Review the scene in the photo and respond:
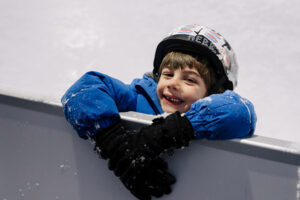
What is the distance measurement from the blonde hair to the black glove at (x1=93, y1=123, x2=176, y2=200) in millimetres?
430

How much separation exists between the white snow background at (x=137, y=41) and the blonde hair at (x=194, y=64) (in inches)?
38.3

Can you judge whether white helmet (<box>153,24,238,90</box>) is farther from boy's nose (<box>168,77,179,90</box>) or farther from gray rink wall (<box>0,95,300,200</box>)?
gray rink wall (<box>0,95,300,200</box>)

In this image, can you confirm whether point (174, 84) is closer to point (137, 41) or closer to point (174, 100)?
point (174, 100)

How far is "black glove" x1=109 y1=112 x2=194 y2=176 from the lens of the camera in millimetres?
665

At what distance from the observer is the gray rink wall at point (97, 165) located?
0.61 meters

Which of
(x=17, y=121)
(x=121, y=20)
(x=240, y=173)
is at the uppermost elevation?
(x=240, y=173)

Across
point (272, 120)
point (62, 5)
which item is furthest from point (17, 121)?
point (62, 5)

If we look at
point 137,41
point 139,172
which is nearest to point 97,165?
point 139,172

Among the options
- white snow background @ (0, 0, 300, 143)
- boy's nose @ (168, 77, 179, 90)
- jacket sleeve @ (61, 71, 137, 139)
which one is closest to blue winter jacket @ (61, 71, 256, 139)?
jacket sleeve @ (61, 71, 137, 139)

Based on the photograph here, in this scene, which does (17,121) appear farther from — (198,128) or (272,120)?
(272,120)

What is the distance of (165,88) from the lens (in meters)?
1.05

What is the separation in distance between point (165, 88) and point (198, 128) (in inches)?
15.8

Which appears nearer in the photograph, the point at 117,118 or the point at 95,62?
the point at 117,118

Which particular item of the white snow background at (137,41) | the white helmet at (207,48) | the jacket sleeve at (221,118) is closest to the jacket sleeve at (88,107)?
the jacket sleeve at (221,118)
